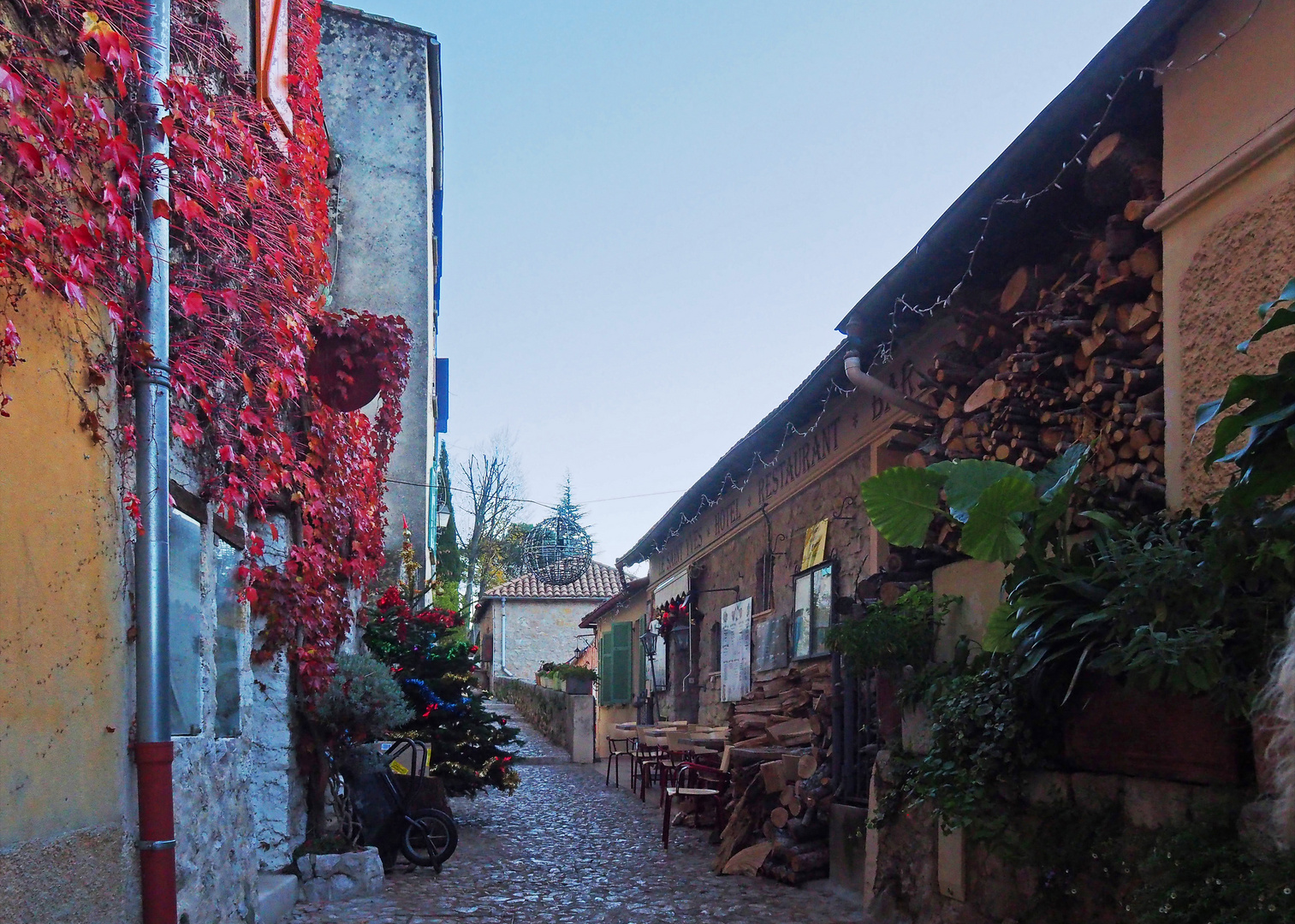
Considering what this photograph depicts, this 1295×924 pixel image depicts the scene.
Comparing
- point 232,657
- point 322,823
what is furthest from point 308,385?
point 322,823

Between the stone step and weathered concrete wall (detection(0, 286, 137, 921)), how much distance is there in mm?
2088

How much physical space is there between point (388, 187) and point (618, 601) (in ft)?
31.9

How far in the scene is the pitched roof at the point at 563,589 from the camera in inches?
1438

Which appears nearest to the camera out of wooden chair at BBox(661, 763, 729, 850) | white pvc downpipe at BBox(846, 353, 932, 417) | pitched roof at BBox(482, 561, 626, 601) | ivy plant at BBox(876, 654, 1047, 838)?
ivy plant at BBox(876, 654, 1047, 838)

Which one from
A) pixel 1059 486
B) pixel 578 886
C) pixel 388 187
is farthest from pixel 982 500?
pixel 388 187

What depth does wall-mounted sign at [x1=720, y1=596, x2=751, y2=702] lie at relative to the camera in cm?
1125

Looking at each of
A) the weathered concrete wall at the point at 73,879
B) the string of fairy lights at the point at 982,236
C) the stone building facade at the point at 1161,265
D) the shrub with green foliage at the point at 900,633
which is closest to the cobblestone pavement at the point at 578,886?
the stone building facade at the point at 1161,265

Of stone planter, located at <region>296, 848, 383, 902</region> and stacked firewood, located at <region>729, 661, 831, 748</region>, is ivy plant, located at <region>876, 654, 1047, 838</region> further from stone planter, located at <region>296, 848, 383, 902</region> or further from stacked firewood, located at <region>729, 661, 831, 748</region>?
stone planter, located at <region>296, 848, 383, 902</region>

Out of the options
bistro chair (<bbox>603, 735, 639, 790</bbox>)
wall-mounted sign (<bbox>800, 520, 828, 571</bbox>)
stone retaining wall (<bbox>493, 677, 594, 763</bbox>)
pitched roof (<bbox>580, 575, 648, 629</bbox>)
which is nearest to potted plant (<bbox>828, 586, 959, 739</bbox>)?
wall-mounted sign (<bbox>800, 520, 828, 571</bbox>)

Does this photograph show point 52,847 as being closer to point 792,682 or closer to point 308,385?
point 308,385

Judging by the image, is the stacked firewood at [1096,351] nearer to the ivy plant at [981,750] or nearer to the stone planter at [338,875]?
the ivy plant at [981,750]

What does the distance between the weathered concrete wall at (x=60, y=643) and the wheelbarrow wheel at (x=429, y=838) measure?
402cm

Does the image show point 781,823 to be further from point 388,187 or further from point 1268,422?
point 388,187

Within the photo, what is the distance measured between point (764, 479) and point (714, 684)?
2.96 meters
